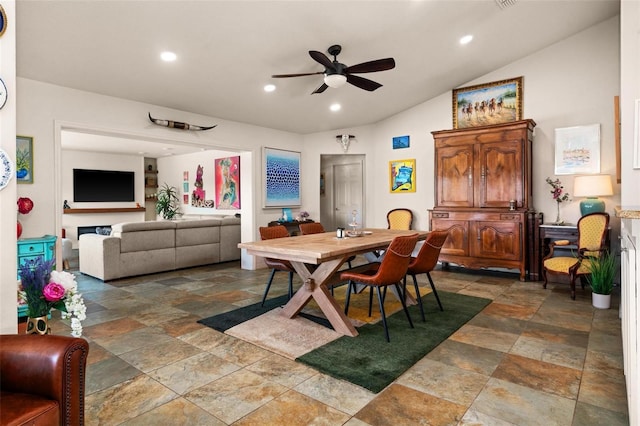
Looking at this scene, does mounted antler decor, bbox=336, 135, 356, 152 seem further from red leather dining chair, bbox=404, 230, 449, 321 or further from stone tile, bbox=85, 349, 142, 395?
stone tile, bbox=85, 349, 142, 395

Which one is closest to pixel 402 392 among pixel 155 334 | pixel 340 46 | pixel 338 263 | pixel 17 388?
pixel 338 263

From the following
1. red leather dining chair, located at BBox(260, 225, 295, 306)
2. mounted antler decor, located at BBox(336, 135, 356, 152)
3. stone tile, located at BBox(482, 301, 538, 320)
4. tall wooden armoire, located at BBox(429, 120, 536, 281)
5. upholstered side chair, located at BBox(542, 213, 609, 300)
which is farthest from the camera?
mounted antler decor, located at BBox(336, 135, 356, 152)

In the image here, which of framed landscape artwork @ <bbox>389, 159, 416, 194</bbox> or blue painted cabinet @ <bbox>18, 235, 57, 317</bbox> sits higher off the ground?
framed landscape artwork @ <bbox>389, 159, 416, 194</bbox>

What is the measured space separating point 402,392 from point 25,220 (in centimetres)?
411

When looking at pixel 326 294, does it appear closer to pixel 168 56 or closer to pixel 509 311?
pixel 509 311

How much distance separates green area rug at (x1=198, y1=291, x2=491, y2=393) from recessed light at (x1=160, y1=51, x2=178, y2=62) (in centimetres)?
273

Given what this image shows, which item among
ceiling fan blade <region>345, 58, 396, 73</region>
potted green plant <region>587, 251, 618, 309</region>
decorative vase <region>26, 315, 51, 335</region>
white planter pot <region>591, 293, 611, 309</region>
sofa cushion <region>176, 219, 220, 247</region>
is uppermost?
ceiling fan blade <region>345, 58, 396, 73</region>

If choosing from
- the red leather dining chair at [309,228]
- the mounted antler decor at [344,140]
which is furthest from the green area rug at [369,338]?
the mounted antler decor at [344,140]

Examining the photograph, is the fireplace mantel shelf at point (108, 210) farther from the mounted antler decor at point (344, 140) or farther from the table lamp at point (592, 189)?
the table lamp at point (592, 189)

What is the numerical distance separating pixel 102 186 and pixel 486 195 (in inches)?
356

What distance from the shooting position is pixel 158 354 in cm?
269

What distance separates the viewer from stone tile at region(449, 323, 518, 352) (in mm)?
2818

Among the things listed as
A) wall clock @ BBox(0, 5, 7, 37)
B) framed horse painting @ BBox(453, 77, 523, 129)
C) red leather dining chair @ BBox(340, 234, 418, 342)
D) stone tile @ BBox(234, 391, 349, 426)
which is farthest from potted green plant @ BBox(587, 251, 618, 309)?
wall clock @ BBox(0, 5, 7, 37)

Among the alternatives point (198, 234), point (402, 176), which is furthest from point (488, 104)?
point (198, 234)
